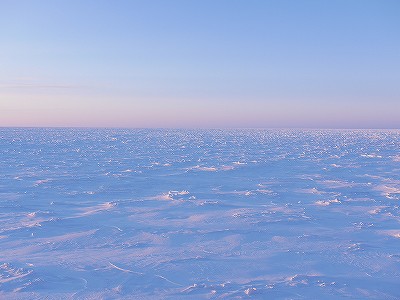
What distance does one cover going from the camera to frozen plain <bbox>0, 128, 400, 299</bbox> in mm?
3766

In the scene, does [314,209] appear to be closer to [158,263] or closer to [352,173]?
[158,263]

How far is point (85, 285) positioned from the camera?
148 inches

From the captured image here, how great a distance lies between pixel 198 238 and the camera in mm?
5207

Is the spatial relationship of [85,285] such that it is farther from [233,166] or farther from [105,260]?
[233,166]

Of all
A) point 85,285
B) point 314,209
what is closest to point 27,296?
point 85,285

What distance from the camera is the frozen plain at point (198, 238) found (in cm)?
377

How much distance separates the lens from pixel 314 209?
687 cm

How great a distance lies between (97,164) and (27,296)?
972 centimetres

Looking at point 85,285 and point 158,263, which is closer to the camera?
point 85,285

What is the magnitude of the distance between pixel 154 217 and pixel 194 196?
5.84ft

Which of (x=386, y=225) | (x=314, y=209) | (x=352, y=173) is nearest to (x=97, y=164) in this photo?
(x=352, y=173)

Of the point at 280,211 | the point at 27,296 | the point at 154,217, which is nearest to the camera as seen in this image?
the point at 27,296

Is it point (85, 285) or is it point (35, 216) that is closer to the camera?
point (85, 285)

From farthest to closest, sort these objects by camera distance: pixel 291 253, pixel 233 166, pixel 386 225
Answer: pixel 233 166, pixel 386 225, pixel 291 253
